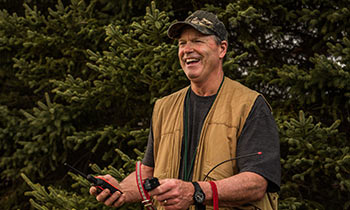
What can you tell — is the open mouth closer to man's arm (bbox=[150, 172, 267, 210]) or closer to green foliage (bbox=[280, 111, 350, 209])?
man's arm (bbox=[150, 172, 267, 210])

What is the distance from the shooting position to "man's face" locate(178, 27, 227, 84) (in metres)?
2.66

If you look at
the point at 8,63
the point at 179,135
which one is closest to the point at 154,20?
the point at 179,135

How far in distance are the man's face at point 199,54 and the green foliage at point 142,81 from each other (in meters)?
1.36

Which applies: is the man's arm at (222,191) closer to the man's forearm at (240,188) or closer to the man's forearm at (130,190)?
the man's forearm at (240,188)

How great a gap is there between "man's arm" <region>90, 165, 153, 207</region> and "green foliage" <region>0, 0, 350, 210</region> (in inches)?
41.4

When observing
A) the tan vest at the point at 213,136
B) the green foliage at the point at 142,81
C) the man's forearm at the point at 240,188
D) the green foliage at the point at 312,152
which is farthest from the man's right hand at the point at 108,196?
the green foliage at the point at 312,152

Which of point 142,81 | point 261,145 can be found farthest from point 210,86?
point 142,81

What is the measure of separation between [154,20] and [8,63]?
9.29 feet

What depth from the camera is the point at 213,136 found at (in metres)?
2.53

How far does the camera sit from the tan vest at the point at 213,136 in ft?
8.11

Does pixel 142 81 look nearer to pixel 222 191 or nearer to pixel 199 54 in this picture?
pixel 199 54

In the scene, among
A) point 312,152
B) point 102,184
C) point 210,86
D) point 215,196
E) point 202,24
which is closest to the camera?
point 215,196

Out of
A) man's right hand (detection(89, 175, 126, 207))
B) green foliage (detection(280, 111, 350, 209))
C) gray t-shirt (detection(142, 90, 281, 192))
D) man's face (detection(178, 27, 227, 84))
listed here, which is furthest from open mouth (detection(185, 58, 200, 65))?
green foliage (detection(280, 111, 350, 209))

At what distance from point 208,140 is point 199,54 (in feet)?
1.88
